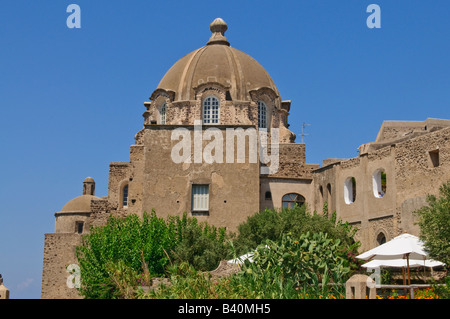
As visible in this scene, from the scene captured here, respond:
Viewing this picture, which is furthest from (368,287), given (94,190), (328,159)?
(94,190)

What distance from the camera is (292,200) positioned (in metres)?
30.2

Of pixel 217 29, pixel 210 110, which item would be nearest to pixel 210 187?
pixel 210 110

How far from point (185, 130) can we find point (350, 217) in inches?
335

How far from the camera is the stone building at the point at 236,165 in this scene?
24.6 metres

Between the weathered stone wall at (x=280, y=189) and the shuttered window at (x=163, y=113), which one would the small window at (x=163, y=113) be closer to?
the shuttered window at (x=163, y=113)

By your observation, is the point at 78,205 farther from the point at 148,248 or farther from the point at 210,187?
the point at 148,248

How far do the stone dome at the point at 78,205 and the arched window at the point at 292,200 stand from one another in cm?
1583

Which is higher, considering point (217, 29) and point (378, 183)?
point (217, 29)

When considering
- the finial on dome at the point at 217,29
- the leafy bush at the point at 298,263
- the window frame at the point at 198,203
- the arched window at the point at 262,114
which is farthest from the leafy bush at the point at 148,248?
the finial on dome at the point at 217,29

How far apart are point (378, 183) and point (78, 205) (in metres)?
22.0

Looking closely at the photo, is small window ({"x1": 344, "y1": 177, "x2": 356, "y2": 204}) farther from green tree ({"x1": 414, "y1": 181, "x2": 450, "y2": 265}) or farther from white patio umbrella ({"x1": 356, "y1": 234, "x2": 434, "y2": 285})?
green tree ({"x1": 414, "y1": 181, "x2": 450, "y2": 265})

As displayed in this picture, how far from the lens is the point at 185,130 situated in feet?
94.9
